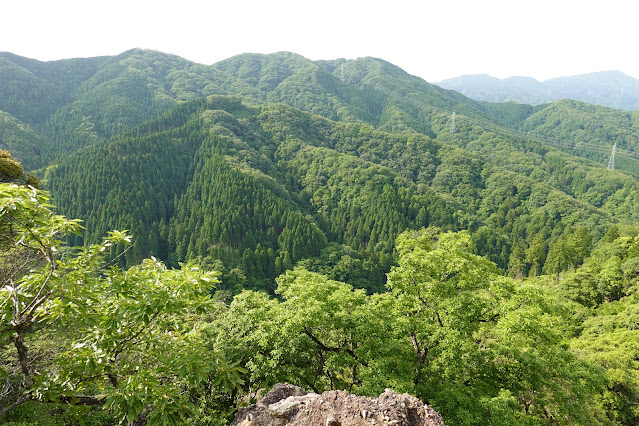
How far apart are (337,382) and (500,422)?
9026mm

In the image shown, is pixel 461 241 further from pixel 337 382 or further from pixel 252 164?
pixel 252 164

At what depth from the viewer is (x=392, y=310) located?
16797 millimetres

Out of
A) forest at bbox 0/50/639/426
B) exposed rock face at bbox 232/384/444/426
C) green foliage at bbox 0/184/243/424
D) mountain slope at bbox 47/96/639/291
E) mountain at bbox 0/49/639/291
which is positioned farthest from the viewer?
mountain at bbox 0/49/639/291

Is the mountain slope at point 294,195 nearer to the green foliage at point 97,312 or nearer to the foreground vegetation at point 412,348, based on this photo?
the foreground vegetation at point 412,348

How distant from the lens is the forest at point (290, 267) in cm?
586

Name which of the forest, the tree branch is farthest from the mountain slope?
the tree branch

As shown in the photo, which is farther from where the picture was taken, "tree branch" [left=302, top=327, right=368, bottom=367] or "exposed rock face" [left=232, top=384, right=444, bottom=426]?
"tree branch" [left=302, top=327, right=368, bottom=367]

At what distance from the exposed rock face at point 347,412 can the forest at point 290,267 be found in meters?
2.37

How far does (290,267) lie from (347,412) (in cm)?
6076

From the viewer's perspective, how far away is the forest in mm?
5855

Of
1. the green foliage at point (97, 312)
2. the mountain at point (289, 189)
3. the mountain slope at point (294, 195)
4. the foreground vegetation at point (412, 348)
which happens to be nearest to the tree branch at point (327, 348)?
the foreground vegetation at point (412, 348)

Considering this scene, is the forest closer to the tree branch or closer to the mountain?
the tree branch

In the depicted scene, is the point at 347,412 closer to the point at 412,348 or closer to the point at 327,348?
the point at 327,348

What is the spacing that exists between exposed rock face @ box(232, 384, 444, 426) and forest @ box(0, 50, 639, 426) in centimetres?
237
